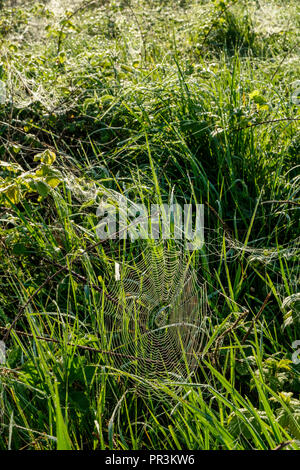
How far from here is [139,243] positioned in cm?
220

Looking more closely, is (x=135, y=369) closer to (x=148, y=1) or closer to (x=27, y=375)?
(x=27, y=375)

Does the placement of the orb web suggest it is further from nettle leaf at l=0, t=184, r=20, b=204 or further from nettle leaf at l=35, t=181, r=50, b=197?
nettle leaf at l=0, t=184, r=20, b=204

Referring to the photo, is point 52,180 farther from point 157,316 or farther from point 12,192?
point 157,316

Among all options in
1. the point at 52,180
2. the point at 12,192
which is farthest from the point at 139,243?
the point at 12,192

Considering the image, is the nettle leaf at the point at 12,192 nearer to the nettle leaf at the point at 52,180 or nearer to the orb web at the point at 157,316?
the nettle leaf at the point at 52,180

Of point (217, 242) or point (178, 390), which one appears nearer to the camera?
point (178, 390)

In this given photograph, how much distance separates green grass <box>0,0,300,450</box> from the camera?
1621 millimetres

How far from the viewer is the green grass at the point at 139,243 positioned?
162cm

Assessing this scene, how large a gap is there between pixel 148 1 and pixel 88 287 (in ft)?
17.8

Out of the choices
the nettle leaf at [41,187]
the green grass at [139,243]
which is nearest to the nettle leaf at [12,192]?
the green grass at [139,243]

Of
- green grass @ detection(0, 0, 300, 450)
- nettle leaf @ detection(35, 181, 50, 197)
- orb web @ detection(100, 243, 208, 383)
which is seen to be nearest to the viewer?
green grass @ detection(0, 0, 300, 450)

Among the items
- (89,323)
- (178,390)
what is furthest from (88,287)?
(178,390)

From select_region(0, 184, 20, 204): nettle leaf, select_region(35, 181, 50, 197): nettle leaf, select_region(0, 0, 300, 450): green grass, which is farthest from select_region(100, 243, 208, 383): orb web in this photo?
select_region(0, 184, 20, 204): nettle leaf

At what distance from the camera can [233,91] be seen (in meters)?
2.90
